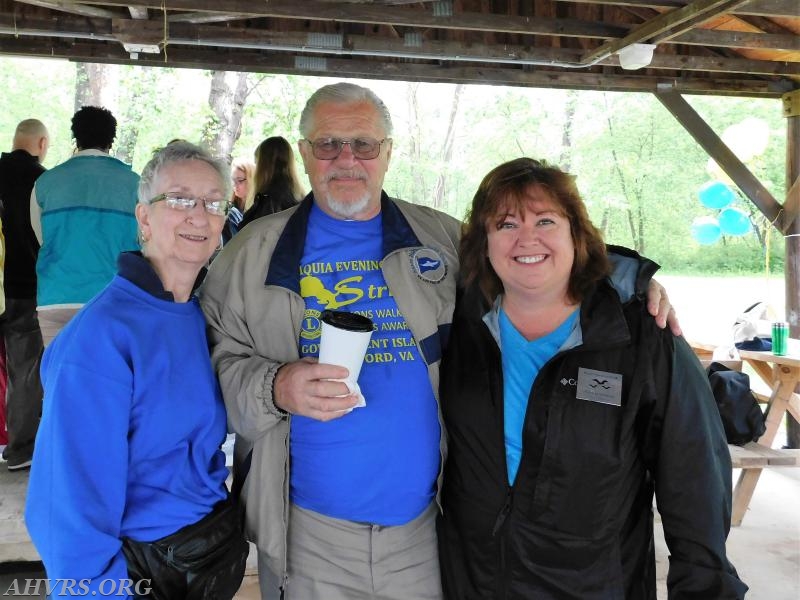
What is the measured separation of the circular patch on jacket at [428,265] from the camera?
198 centimetres

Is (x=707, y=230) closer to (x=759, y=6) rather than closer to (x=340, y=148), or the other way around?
(x=759, y=6)

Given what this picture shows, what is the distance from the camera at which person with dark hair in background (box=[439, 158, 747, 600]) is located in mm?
1642

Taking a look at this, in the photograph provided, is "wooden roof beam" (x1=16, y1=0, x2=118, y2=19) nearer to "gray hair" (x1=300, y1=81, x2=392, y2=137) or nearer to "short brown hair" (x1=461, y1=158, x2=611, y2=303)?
"gray hair" (x1=300, y1=81, x2=392, y2=137)

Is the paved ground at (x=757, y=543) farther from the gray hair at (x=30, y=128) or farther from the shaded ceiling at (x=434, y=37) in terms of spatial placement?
the shaded ceiling at (x=434, y=37)

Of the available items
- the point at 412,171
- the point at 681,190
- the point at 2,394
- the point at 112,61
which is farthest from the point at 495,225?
the point at 681,190

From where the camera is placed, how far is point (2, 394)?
4.23 meters

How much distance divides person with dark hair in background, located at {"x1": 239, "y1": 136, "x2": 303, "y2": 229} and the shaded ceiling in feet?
2.60

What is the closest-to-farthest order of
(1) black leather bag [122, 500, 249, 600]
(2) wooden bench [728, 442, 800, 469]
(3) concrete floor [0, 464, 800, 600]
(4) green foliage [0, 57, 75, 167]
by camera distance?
A: (1) black leather bag [122, 500, 249, 600] → (3) concrete floor [0, 464, 800, 600] → (2) wooden bench [728, 442, 800, 469] → (4) green foliage [0, 57, 75, 167]

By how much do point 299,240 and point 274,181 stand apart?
7.43ft

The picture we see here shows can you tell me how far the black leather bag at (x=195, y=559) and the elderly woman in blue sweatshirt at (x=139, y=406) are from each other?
0.07 ft

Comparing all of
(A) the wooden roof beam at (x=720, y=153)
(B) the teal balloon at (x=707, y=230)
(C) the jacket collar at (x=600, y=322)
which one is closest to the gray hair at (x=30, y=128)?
(C) the jacket collar at (x=600, y=322)

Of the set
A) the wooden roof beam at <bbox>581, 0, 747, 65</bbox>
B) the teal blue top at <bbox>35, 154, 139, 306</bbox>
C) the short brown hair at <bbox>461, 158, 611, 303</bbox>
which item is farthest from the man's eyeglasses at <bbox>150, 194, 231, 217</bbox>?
the wooden roof beam at <bbox>581, 0, 747, 65</bbox>

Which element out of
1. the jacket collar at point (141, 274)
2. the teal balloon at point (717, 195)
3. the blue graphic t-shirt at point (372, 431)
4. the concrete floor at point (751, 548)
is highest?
the teal balloon at point (717, 195)

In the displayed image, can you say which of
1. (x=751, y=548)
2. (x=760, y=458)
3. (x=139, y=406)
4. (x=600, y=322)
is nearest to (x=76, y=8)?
(x=139, y=406)
